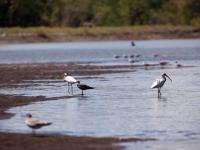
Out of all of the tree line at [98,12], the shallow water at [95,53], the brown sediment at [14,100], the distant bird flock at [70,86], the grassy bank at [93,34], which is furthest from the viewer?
the tree line at [98,12]

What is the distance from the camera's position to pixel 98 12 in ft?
365

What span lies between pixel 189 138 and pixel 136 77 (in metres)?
18.1

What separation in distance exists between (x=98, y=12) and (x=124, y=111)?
292 feet

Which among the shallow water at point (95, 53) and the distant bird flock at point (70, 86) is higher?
the distant bird flock at point (70, 86)

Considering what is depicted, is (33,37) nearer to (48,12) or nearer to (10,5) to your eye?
(10,5)

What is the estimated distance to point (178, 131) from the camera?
18.9 meters

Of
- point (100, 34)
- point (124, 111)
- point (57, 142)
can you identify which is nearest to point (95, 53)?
point (100, 34)

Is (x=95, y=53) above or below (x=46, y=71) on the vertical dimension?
below

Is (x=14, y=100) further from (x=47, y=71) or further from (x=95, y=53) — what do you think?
(x=95, y=53)

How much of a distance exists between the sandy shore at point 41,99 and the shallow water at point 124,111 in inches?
24.1

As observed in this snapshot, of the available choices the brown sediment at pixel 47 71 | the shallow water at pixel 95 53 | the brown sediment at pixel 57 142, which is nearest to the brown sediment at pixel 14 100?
the brown sediment at pixel 57 142

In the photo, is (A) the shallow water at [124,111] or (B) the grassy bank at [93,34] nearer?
(A) the shallow water at [124,111]

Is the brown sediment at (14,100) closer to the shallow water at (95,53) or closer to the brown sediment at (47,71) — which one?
the brown sediment at (47,71)

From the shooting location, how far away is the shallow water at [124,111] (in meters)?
18.8
